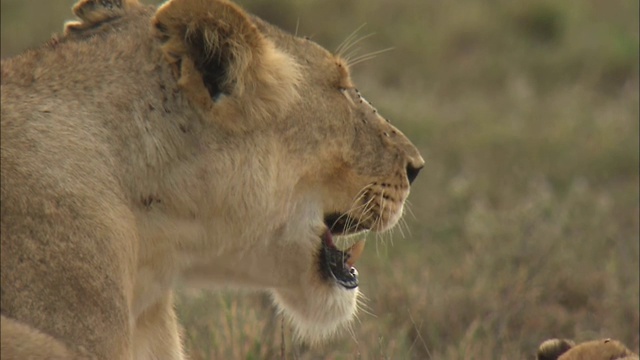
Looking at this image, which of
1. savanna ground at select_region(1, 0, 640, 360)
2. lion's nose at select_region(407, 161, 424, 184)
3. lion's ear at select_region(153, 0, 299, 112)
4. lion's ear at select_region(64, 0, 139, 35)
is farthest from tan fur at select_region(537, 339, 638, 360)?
lion's ear at select_region(64, 0, 139, 35)

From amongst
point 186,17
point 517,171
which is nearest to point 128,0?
point 186,17

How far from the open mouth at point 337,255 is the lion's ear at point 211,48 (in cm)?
41

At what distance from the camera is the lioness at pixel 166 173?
2.42 m

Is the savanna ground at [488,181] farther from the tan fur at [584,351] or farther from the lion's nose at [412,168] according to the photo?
the lion's nose at [412,168]

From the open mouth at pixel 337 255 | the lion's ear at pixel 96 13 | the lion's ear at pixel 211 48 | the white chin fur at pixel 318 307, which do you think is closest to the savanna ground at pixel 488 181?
the white chin fur at pixel 318 307

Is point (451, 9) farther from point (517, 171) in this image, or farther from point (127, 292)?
point (127, 292)

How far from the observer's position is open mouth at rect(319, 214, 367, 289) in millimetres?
2969

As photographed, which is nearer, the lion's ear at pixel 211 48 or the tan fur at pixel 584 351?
the lion's ear at pixel 211 48

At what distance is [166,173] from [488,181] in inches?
172

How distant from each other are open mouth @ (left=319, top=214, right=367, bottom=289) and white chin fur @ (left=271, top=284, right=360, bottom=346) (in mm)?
25

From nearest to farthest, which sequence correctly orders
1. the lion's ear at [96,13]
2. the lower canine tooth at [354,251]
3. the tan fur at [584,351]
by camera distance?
the lion's ear at [96,13]
the lower canine tooth at [354,251]
the tan fur at [584,351]

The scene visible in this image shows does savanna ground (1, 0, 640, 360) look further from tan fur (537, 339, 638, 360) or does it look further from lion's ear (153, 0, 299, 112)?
lion's ear (153, 0, 299, 112)

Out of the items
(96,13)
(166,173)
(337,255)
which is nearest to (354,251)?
(337,255)

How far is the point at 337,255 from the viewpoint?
301 centimetres
